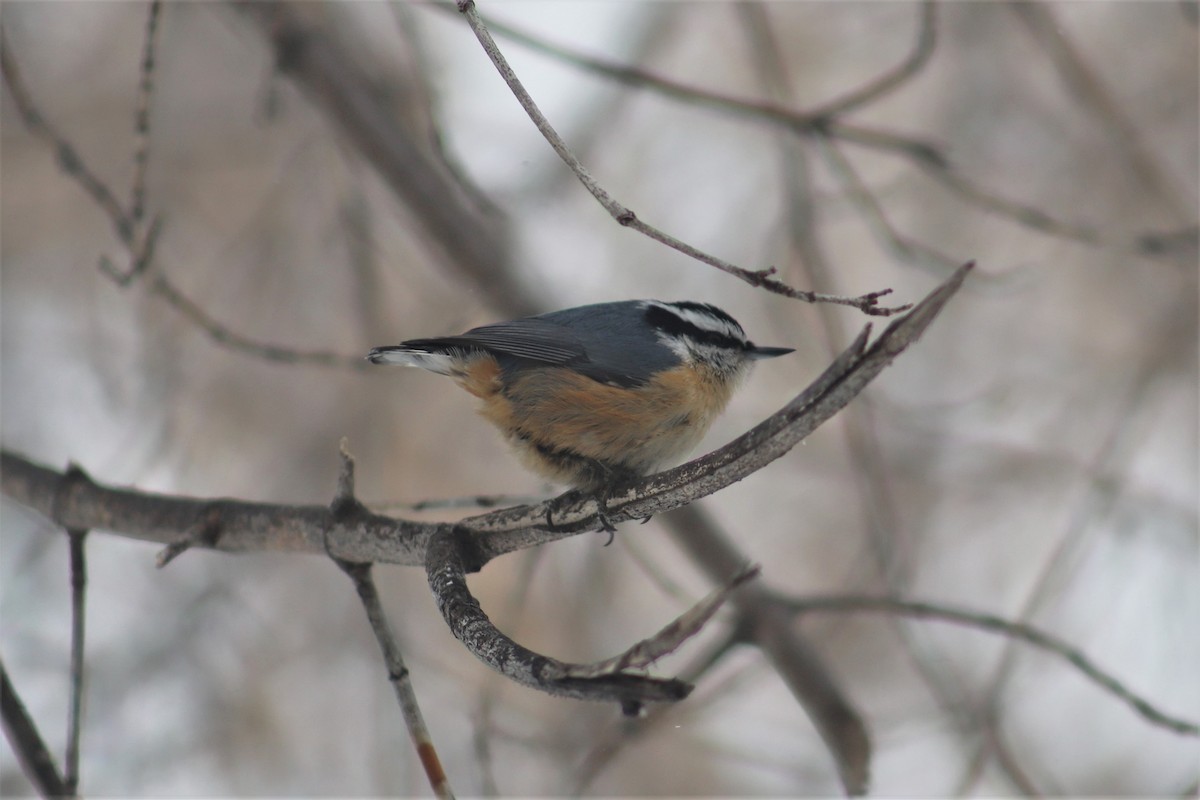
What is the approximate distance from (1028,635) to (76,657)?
252cm

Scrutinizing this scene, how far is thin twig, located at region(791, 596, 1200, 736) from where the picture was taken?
2562 mm

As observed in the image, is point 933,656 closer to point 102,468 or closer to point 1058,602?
point 1058,602

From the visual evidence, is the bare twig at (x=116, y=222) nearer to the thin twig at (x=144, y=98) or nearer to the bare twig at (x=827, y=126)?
the thin twig at (x=144, y=98)

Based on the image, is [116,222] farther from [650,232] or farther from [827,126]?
[827,126]

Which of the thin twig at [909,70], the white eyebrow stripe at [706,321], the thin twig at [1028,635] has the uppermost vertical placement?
the thin twig at [909,70]

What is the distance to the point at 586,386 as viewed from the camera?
3002 mm

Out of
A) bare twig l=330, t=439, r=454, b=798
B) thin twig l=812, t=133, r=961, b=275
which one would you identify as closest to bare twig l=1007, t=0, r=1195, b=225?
thin twig l=812, t=133, r=961, b=275

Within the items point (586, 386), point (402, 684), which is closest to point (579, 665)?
point (402, 684)

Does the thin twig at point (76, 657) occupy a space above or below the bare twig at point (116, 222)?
below

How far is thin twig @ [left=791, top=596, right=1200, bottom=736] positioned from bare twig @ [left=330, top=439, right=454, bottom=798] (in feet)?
5.06

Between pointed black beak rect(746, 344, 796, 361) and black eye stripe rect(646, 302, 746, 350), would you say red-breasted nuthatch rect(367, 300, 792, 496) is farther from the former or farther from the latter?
pointed black beak rect(746, 344, 796, 361)

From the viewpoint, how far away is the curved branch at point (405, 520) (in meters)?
1.57

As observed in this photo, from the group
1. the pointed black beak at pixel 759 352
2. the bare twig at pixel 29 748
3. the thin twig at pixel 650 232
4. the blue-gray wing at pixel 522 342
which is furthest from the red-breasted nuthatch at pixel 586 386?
the bare twig at pixel 29 748

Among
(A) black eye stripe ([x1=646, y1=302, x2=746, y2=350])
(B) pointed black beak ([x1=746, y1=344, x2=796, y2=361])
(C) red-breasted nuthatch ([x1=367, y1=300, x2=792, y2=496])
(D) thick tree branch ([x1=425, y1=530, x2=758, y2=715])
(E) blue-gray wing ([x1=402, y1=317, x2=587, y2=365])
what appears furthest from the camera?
(B) pointed black beak ([x1=746, y1=344, x2=796, y2=361])
